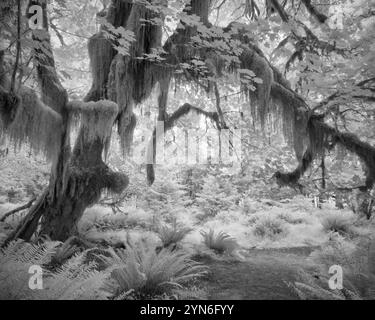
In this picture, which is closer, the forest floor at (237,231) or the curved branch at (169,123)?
the forest floor at (237,231)

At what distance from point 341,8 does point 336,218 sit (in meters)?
6.07

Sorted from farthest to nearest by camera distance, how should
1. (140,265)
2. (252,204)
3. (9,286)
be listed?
(252,204)
(140,265)
(9,286)

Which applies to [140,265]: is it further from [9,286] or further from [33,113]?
[33,113]

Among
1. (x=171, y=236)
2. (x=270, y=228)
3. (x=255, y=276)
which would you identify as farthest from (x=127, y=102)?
(x=270, y=228)

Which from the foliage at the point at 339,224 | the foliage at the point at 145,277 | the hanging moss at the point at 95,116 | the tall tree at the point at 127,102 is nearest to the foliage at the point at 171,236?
the tall tree at the point at 127,102

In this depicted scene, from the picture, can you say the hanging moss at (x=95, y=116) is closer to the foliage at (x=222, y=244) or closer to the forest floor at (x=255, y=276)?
the forest floor at (x=255, y=276)

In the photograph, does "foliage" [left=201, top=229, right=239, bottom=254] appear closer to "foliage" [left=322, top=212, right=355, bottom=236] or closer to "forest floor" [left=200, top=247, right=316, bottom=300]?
"forest floor" [left=200, top=247, right=316, bottom=300]

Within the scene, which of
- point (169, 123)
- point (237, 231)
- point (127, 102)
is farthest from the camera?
point (237, 231)

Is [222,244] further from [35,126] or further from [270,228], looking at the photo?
[35,126]

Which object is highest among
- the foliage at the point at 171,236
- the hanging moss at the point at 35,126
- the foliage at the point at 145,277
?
the hanging moss at the point at 35,126

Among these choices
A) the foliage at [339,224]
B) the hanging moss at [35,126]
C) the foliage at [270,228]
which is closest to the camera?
the hanging moss at [35,126]

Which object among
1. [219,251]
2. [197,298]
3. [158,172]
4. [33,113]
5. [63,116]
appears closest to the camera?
[197,298]

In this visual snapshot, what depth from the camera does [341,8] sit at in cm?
471

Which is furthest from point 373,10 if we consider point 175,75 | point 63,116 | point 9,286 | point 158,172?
point 158,172
